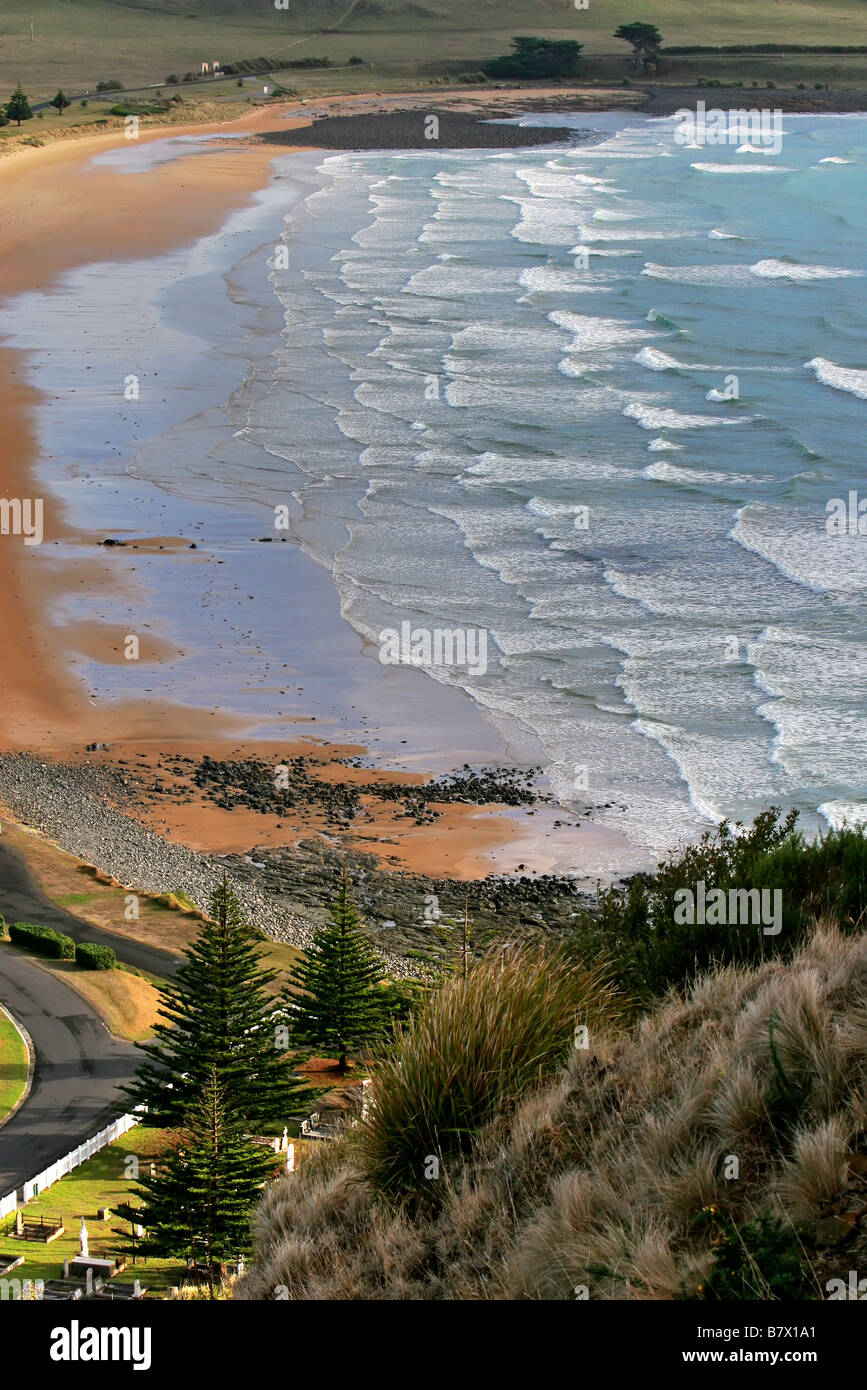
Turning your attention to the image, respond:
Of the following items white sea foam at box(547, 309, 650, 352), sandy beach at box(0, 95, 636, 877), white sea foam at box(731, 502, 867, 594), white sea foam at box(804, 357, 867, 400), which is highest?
white sea foam at box(547, 309, 650, 352)

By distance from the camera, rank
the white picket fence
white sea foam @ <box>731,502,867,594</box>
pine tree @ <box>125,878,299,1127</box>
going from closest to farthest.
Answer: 1. pine tree @ <box>125,878,299,1127</box>
2. the white picket fence
3. white sea foam @ <box>731,502,867,594</box>

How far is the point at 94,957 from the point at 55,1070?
2489mm

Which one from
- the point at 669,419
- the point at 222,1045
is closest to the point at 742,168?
the point at 669,419

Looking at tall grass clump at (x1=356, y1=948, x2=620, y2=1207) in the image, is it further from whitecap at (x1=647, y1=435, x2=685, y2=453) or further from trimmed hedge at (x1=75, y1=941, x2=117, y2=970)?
whitecap at (x1=647, y1=435, x2=685, y2=453)

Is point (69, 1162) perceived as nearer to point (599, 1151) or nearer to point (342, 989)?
point (342, 989)

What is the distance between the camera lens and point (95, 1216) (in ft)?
61.9

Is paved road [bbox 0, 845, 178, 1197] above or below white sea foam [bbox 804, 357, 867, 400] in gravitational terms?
below

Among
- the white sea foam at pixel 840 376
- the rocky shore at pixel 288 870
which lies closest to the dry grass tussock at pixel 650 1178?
the rocky shore at pixel 288 870

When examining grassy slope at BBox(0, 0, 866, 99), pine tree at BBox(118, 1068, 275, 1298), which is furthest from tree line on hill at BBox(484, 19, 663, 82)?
pine tree at BBox(118, 1068, 275, 1298)

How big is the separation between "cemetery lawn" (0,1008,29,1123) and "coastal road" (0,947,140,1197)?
17 centimetres

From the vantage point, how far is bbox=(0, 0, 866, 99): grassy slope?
6186 inches

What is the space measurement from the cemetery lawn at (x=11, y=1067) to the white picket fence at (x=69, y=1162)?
4.68ft

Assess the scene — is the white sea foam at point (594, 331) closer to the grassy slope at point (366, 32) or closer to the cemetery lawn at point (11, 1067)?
the cemetery lawn at point (11, 1067)

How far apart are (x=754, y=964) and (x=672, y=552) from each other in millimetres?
29284
